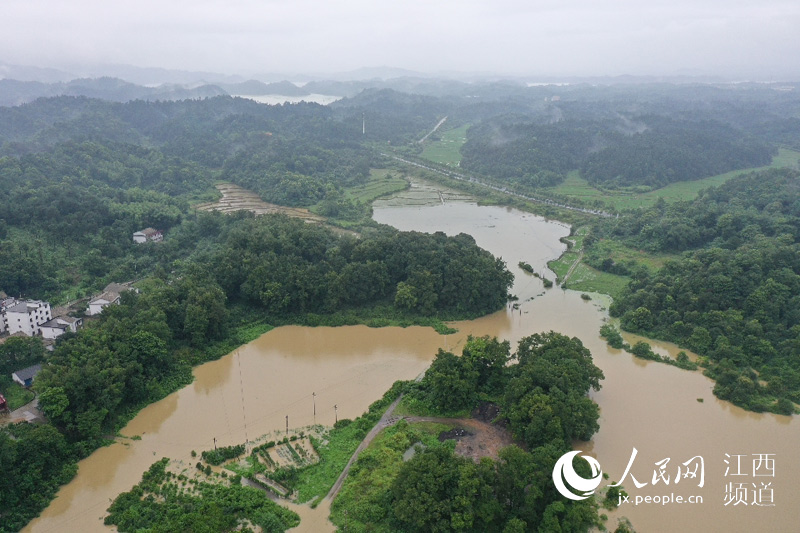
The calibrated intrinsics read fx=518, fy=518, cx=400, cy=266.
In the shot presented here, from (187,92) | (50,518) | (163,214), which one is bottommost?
(50,518)

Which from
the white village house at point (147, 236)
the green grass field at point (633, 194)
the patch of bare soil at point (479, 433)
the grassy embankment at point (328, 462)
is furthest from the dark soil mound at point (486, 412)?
the green grass field at point (633, 194)

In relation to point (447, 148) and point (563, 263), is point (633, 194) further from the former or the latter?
point (447, 148)

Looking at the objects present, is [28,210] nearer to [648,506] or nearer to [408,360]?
[408,360]

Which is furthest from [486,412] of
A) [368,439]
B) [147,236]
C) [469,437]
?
[147,236]

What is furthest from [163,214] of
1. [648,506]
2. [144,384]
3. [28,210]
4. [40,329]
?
[648,506]

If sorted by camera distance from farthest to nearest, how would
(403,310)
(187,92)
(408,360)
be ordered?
(187,92), (403,310), (408,360)

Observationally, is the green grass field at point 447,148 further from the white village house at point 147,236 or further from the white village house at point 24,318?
the white village house at point 24,318
